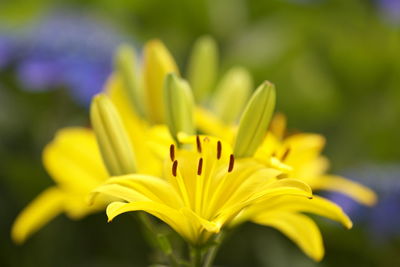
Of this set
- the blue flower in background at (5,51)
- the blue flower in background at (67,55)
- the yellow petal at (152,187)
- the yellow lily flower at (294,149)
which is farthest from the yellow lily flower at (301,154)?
the blue flower in background at (5,51)

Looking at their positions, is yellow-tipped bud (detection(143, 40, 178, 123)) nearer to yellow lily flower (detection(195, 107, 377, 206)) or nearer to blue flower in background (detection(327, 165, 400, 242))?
yellow lily flower (detection(195, 107, 377, 206))

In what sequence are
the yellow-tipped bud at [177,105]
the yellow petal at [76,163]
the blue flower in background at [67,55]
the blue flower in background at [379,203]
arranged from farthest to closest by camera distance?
the blue flower in background at [67,55] < the blue flower in background at [379,203] < the yellow petal at [76,163] < the yellow-tipped bud at [177,105]

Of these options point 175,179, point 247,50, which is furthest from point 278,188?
point 247,50

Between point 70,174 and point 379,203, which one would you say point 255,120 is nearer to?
point 70,174

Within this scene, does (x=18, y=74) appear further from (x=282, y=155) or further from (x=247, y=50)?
(x=282, y=155)

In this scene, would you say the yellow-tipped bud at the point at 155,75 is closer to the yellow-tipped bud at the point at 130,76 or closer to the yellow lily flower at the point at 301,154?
the yellow-tipped bud at the point at 130,76

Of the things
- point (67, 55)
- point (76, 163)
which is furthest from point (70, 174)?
point (67, 55)

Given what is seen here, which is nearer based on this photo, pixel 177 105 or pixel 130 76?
pixel 177 105
